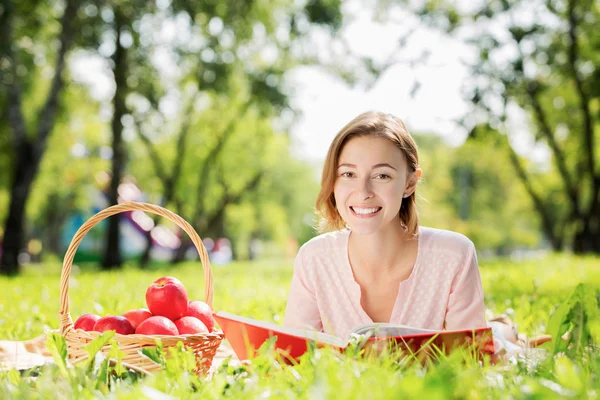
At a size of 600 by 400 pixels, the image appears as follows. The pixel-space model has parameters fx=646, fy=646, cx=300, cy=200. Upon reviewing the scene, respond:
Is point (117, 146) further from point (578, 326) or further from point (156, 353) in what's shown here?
point (578, 326)

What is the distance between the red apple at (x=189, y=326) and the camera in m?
3.16

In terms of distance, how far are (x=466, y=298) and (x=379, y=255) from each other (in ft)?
1.70

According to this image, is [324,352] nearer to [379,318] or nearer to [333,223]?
[379,318]

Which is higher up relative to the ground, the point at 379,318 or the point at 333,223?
the point at 333,223

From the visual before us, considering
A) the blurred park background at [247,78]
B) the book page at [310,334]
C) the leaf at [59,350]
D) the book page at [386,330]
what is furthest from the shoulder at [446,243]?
the blurred park background at [247,78]

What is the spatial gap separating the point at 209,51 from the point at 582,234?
1235 cm

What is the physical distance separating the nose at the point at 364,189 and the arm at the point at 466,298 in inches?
25.1

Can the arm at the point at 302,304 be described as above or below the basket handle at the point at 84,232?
below

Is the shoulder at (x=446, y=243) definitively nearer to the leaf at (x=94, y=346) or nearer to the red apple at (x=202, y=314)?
the red apple at (x=202, y=314)

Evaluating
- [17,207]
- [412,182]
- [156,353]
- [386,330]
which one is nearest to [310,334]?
[386,330]

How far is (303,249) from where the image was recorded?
376 centimetres

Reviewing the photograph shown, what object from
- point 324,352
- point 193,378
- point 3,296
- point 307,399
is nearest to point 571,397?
point 307,399

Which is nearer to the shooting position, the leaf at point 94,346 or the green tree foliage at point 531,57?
the leaf at point 94,346

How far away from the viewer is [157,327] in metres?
3.03
